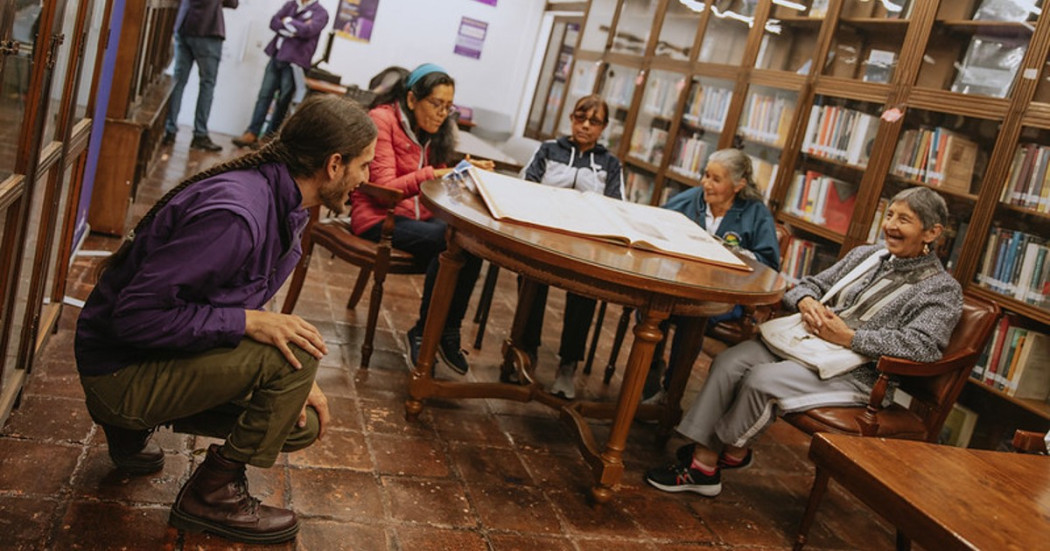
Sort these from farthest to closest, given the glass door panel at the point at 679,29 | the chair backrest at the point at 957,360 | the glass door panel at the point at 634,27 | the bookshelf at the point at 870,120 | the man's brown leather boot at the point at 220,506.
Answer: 1. the glass door panel at the point at 634,27
2. the glass door panel at the point at 679,29
3. the bookshelf at the point at 870,120
4. the chair backrest at the point at 957,360
5. the man's brown leather boot at the point at 220,506

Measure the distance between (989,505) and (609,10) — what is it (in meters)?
6.39

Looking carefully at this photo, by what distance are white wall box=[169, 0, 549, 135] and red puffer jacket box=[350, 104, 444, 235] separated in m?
5.50

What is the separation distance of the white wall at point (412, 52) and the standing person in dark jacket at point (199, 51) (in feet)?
3.19

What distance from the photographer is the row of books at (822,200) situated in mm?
4402

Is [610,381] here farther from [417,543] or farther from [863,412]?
[417,543]

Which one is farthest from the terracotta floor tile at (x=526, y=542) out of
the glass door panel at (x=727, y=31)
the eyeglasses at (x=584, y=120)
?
the glass door panel at (x=727, y=31)

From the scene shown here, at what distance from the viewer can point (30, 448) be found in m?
2.12

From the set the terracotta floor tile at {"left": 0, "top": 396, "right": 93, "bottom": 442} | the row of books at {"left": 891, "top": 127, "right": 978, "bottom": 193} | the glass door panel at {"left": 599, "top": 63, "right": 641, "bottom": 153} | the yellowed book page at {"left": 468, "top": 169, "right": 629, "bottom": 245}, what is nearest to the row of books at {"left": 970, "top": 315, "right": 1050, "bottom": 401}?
the row of books at {"left": 891, "top": 127, "right": 978, "bottom": 193}

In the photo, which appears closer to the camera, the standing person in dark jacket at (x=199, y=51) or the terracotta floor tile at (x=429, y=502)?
the terracotta floor tile at (x=429, y=502)

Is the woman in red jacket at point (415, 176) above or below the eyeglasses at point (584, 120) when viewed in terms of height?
below

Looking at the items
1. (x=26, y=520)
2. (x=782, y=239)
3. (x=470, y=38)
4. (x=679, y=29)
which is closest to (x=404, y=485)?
(x=26, y=520)

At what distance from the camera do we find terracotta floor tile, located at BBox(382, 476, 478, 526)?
2281 mm

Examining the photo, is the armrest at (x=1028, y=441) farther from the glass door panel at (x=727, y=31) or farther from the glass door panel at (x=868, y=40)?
the glass door panel at (x=727, y=31)

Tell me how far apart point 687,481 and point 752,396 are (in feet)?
1.17
